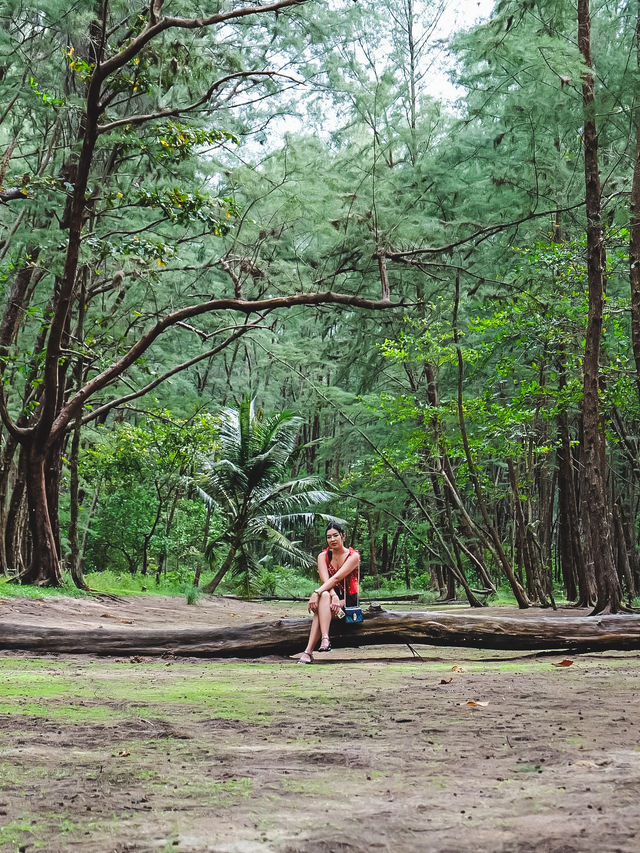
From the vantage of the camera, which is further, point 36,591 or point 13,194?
point 36,591

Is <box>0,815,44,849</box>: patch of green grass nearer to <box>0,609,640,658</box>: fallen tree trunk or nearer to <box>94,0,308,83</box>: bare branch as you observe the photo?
<box>0,609,640,658</box>: fallen tree trunk

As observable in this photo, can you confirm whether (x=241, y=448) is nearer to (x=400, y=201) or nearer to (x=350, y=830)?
(x=400, y=201)

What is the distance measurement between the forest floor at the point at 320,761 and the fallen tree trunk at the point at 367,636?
776 mm

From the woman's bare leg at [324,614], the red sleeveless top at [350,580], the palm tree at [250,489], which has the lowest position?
the woman's bare leg at [324,614]

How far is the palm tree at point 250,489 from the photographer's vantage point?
74.0ft

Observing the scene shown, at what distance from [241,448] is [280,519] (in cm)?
254

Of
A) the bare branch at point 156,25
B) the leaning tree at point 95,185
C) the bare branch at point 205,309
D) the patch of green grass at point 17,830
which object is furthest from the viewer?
the bare branch at point 205,309

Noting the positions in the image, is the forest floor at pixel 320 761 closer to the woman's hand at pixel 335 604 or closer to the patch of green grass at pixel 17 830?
the patch of green grass at pixel 17 830

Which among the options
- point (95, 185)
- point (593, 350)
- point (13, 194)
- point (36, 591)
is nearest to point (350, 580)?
point (593, 350)

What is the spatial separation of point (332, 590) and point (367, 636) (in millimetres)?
544

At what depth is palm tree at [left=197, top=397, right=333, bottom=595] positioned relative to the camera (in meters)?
22.6

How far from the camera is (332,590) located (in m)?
7.65

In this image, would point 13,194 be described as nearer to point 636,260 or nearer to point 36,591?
point 36,591

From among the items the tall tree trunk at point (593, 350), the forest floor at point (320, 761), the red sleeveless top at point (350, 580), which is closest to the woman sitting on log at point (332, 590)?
the red sleeveless top at point (350, 580)
